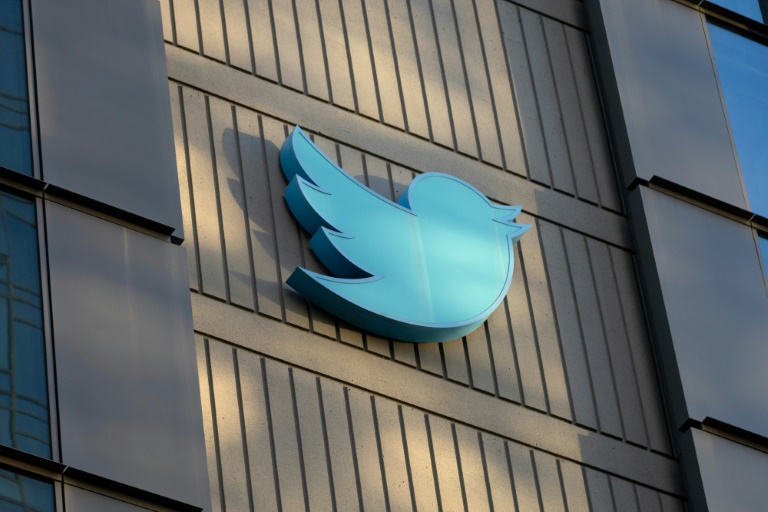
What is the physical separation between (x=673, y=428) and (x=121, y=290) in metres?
4.26

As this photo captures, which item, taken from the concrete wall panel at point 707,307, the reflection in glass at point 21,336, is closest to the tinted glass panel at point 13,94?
the reflection in glass at point 21,336

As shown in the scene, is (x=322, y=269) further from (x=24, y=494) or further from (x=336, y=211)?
(x=24, y=494)

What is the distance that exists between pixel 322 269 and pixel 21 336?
257 centimetres

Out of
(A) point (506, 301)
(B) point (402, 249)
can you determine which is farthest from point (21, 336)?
(A) point (506, 301)

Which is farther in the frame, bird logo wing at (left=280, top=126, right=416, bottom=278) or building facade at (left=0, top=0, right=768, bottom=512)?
bird logo wing at (left=280, top=126, right=416, bottom=278)

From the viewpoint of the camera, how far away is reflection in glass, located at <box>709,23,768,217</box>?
1334 centimetres

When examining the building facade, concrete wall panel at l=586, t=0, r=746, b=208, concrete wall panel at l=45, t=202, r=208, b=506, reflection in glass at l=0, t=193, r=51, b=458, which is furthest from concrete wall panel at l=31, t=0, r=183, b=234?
concrete wall panel at l=586, t=0, r=746, b=208

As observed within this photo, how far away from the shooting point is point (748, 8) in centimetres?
1451

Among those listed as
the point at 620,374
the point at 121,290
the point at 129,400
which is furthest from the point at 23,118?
the point at 620,374

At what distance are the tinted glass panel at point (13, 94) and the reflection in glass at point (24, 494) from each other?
76.9 inches

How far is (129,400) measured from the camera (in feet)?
30.1

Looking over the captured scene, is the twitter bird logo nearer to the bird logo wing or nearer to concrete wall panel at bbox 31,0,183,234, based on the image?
the bird logo wing

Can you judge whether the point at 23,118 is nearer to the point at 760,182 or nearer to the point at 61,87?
the point at 61,87

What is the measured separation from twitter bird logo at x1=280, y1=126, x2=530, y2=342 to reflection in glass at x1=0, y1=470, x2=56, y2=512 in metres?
2.57
